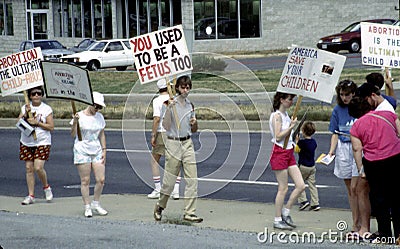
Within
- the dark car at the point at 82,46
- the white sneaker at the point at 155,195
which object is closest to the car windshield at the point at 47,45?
the dark car at the point at 82,46

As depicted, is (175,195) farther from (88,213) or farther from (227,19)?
(227,19)

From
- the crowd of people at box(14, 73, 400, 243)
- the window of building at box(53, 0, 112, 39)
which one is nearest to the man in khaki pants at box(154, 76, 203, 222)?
the crowd of people at box(14, 73, 400, 243)

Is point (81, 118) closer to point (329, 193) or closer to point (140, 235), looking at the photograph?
point (140, 235)

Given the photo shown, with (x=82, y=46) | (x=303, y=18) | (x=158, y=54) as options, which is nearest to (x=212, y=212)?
(x=158, y=54)

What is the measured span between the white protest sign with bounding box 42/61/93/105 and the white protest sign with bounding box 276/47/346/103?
2.53 meters

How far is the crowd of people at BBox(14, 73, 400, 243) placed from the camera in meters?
8.87

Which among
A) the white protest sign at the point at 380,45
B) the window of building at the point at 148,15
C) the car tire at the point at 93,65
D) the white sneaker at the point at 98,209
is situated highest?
the white protest sign at the point at 380,45

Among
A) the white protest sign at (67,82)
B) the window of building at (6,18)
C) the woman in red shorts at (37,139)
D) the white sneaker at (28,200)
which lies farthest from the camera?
the window of building at (6,18)

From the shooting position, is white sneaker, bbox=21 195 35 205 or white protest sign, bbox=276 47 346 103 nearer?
white protest sign, bbox=276 47 346 103

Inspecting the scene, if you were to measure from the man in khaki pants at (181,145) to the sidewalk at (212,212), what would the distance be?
279 mm

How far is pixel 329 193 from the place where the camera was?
491 inches

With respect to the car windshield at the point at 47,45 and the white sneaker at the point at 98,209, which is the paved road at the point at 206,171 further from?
the car windshield at the point at 47,45

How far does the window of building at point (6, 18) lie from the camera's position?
57.6 metres

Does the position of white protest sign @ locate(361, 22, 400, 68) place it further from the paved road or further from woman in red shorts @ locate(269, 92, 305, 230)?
the paved road
